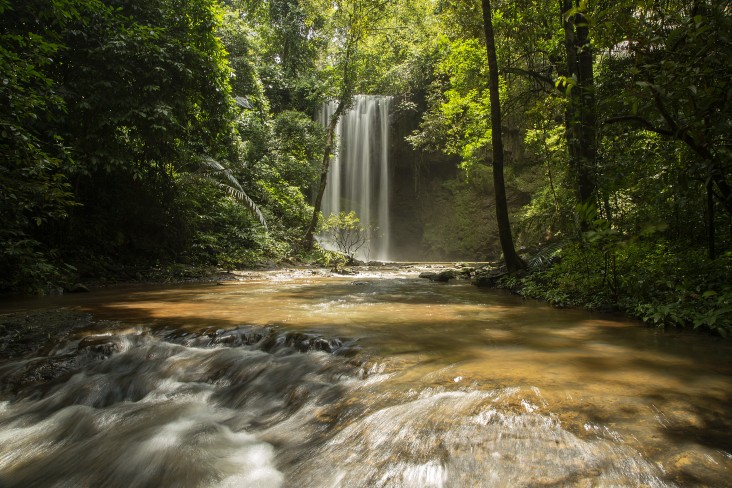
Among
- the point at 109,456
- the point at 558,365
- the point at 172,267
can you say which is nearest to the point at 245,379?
the point at 109,456

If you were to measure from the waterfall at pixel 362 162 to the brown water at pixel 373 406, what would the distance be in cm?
2149

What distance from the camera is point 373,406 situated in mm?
2359

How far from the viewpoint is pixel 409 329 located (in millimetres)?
4285

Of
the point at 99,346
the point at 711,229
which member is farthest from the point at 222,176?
the point at 711,229

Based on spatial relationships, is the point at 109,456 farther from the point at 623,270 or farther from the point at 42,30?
the point at 42,30

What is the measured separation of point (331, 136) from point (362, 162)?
888 centimetres

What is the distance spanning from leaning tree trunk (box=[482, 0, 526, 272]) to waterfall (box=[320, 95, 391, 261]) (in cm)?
1735

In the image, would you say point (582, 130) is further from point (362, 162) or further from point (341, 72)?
point (362, 162)

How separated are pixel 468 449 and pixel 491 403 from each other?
17.3 inches

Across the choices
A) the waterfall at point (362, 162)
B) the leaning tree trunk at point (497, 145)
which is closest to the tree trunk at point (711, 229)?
the leaning tree trunk at point (497, 145)

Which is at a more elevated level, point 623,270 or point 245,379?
point 623,270

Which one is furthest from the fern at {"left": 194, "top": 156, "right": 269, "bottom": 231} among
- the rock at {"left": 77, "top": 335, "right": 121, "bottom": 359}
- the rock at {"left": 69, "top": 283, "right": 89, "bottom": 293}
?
the rock at {"left": 77, "top": 335, "right": 121, "bottom": 359}

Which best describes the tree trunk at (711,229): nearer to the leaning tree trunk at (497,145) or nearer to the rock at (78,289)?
the leaning tree trunk at (497,145)

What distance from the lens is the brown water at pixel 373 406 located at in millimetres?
1730
